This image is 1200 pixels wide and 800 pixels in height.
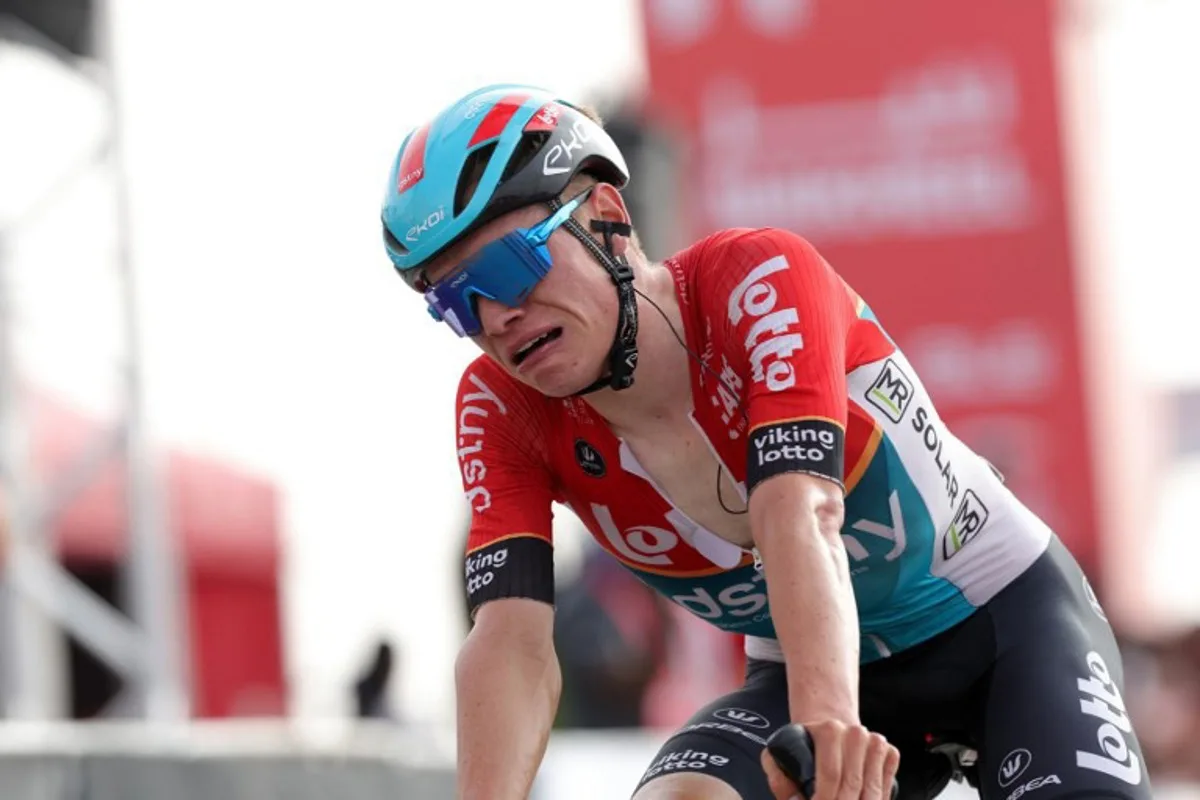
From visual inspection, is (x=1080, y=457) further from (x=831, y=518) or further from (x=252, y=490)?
(x=831, y=518)

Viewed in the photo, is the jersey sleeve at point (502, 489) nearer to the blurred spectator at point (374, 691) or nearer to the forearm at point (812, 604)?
the forearm at point (812, 604)

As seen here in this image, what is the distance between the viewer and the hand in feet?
10.3

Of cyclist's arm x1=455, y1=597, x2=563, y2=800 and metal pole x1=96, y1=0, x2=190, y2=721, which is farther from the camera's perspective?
metal pole x1=96, y1=0, x2=190, y2=721

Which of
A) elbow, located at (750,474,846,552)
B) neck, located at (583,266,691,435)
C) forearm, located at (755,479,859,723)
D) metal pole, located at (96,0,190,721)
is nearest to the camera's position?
forearm, located at (755,479,859,723)

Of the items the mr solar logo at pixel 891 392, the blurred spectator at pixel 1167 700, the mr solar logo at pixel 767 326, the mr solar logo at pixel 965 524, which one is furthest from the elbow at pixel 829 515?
the blurred spectator at pixel 1167 700

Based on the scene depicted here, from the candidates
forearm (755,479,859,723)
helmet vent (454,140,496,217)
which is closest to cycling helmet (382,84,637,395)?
helmet vent (454,140,496,217)

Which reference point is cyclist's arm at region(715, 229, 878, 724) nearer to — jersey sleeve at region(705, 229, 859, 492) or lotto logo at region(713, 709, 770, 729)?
jersey sleeve at region(705, 229, 859, 492)

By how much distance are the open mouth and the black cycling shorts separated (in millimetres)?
892

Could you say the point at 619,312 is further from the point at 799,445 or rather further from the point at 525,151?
the point at 799,445

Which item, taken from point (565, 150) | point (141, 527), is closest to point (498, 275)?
point (565, 150)

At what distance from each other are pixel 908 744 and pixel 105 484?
11897mm

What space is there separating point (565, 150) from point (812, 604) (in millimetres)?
1051

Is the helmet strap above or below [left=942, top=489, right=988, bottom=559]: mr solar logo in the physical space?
above

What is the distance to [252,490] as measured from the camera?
18516 mm
